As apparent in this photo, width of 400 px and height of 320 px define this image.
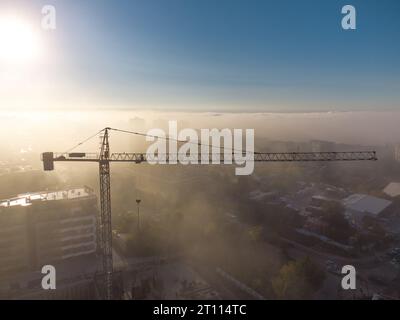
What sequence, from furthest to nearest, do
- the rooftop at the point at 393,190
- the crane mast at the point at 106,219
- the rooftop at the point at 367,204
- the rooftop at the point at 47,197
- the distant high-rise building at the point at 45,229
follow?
the rooftop at the point at 393,190
the rooftop at the point at 367,204
the rooftop at the point at 47,197
the distant high-rise building at the point at 45,229
the crane mast at the point at 106,219

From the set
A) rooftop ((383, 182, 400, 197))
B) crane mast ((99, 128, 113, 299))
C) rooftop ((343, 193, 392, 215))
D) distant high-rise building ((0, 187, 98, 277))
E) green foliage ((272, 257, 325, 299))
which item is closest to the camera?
green foliage ((272, 257, 325, 299))

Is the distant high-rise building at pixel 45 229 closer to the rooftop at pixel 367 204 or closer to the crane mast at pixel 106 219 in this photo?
the crane mast at pixel 106 219

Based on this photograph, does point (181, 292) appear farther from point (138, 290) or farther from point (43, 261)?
point (43, 261)

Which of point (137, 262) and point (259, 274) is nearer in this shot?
point (259, 274)

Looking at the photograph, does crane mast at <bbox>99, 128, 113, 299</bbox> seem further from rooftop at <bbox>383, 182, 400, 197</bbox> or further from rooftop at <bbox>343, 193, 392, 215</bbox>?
rooftop at <bbox>383, 182, 400, 197</bbox>

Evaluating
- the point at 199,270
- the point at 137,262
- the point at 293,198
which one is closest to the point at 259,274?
the point at 199,270

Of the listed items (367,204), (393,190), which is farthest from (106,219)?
(393,190)

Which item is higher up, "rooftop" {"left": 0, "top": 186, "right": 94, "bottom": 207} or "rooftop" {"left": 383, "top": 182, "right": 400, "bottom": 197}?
"rooftop" {"left": 0, "top": 186, "right": 94, "bottom": 207}

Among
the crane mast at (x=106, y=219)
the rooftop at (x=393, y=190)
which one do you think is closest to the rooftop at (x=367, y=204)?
the rooftop at (x=393, y=190)

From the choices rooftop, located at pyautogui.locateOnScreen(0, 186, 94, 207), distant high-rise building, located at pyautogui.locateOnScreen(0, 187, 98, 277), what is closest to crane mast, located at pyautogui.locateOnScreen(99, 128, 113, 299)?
distant high-rise building, located at pyautogui.locateOnScreen(0, 187, 98, 277)
